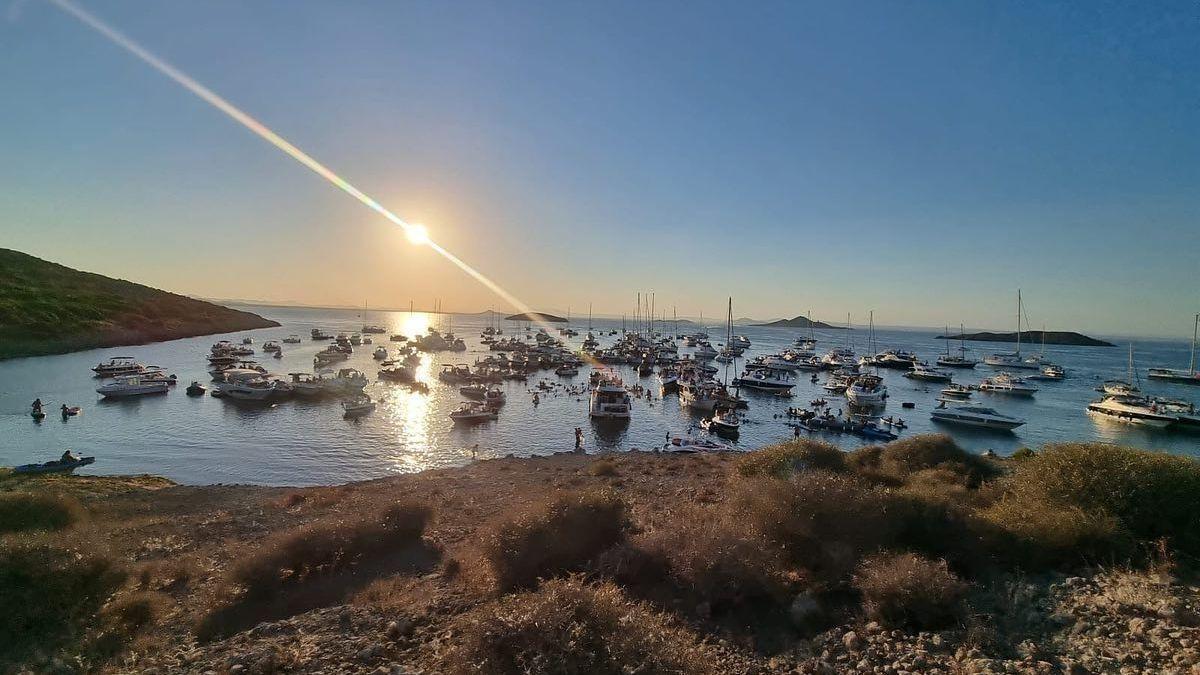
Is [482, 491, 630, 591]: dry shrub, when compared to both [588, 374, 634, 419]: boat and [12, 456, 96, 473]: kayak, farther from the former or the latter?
[588, 374, 634, 419]: boat

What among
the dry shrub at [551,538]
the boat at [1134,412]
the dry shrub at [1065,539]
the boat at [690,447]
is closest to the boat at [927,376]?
the boat at [1134,412]

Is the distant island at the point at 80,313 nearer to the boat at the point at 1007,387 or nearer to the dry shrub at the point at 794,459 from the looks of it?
the dry shrub at the point at 794,459

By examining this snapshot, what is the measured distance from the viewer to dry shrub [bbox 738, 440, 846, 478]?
52.0ft

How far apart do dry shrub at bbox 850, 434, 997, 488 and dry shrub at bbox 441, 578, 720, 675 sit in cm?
1317

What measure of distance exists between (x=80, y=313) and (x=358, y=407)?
87170 mm

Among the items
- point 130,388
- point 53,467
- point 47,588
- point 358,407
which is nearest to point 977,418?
point 358,407

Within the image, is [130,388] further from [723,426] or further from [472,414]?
[723,426]

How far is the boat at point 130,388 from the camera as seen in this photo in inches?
1925

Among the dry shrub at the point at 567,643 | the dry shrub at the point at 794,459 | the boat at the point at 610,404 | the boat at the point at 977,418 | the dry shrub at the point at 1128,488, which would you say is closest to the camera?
the dry shrub at the point at 567,643

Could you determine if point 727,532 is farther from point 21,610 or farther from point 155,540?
point 155,540

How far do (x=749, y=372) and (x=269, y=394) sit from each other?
5949 cm

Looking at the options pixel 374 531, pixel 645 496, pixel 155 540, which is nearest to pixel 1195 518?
pixel 645 496

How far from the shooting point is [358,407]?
46.3 m

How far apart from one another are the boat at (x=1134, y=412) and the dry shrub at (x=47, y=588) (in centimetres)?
7409
